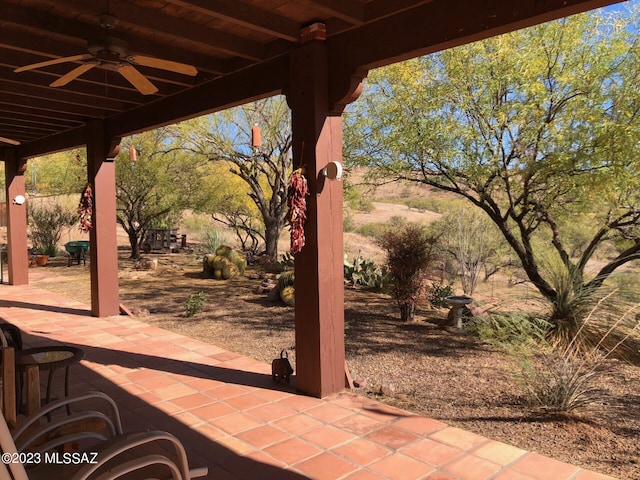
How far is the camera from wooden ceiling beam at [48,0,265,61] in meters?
2.86

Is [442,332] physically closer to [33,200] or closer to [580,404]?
[580,404]

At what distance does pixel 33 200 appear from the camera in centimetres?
1612

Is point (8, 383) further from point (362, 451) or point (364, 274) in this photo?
point (364, 274)

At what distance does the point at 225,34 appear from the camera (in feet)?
10.9

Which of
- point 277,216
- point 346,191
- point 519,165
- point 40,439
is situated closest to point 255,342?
point 40,439

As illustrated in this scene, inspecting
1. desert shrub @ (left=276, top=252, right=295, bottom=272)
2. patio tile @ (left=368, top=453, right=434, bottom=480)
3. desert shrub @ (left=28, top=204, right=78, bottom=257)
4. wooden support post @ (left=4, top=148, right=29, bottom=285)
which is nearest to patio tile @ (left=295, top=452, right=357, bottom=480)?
patio tile @ (left=368, top=453, right=434, bottom=480)

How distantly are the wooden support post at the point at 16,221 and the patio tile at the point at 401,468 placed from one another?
27.7 ft

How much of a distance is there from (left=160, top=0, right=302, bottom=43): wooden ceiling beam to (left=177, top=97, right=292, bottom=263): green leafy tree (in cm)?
794

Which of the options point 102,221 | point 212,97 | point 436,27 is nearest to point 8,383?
point 436,27

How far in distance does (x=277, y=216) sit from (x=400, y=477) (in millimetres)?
9712

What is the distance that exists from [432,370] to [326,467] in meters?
2.02

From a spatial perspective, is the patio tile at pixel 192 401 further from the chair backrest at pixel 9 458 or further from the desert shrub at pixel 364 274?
the desert shrub at pixel 364 274

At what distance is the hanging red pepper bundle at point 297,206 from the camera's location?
326 centimetres

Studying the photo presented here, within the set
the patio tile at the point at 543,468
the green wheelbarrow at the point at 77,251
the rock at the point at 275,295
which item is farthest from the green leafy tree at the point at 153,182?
the patio tile at the point at 543,468
